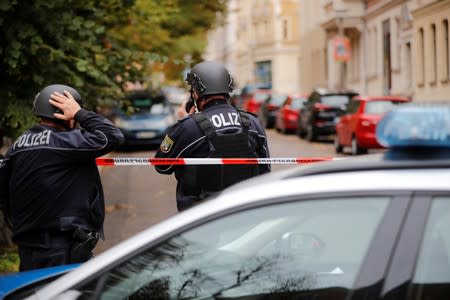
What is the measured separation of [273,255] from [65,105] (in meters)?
2.67

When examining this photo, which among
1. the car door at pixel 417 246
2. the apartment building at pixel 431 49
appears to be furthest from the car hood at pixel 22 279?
the apartment building at pixel 431 49

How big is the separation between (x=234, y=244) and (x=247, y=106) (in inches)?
1727

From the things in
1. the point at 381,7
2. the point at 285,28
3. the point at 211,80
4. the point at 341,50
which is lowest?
the point at 211,80

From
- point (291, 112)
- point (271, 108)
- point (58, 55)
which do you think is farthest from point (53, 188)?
point (271, 108)

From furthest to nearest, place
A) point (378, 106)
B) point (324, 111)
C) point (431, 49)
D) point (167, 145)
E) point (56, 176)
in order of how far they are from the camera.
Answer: point (431, 49) → point (324, 111) → point (378, 106) → point (167, 145) → point (56, 176)

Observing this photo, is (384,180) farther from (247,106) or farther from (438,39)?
(247,106)

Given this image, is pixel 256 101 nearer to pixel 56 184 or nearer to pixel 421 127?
pixel 56 184

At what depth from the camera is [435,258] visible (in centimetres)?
308

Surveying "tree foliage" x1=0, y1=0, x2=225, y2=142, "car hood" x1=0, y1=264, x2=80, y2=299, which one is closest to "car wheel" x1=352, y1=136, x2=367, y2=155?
"tree foliage" x1=0, y1=0, x2=225, y2=142

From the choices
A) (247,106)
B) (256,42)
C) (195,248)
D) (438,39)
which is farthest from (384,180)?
(256,42)

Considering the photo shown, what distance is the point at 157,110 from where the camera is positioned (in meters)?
28.6

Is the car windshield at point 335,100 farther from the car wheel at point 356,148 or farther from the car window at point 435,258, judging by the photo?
the car window at point 435,258

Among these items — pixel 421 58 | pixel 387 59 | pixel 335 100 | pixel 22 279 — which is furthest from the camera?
pixel 387 59

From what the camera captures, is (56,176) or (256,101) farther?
(256,101)
